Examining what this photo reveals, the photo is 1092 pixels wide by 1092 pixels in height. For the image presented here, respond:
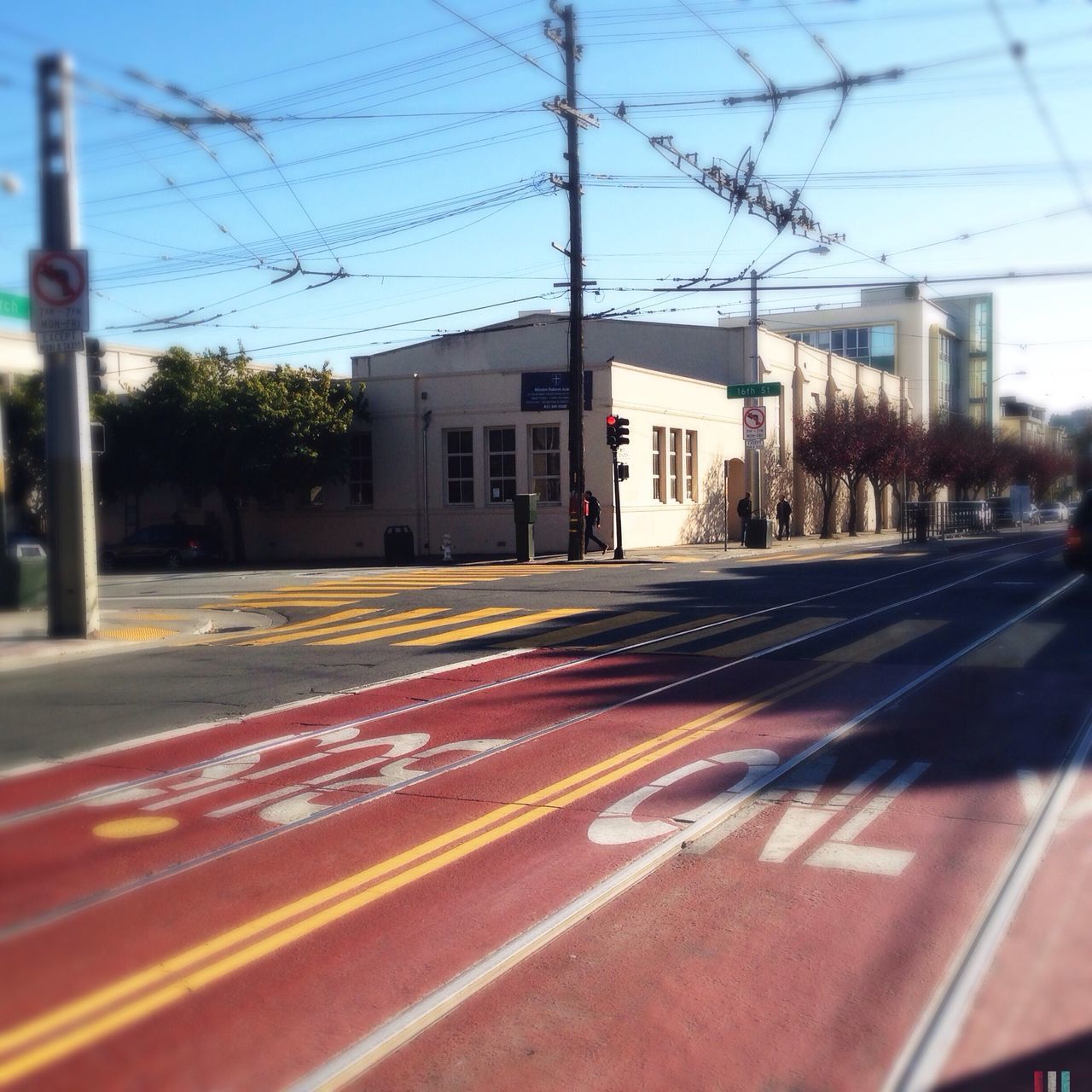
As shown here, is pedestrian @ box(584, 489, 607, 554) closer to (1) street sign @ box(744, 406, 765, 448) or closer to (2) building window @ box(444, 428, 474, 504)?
(2) building window @ box(444, 428, 474, 504)

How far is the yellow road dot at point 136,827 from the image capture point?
21.6 feet

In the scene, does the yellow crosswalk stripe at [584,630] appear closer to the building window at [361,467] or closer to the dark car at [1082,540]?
the dark car at [1082,540]

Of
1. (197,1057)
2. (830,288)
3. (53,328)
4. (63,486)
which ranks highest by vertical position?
(830,288)

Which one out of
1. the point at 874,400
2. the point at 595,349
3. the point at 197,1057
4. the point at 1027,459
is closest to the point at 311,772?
the point at 197,1057

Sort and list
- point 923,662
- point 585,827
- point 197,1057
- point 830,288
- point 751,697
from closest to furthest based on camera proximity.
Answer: point 197,1057
point 585,827
point 751,697
point 923,662
point 830,288

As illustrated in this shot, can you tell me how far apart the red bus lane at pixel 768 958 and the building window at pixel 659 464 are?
33.4 metres

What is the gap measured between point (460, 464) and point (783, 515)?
15.0m

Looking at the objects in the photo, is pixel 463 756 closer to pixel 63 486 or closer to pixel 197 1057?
pixel 197 1057

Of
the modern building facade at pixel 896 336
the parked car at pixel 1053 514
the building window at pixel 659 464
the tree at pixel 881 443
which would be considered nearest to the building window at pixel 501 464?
the building window at pixel 659 464

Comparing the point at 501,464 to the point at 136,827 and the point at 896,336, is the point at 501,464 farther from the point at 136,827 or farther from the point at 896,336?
the point at 896,336

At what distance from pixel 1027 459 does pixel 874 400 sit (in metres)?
20.7

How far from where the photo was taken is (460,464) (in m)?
39.8

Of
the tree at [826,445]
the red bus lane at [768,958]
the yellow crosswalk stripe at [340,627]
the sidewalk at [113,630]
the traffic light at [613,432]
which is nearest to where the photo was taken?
the red bus lane at [768,958]

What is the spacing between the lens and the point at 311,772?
818 centimetres
